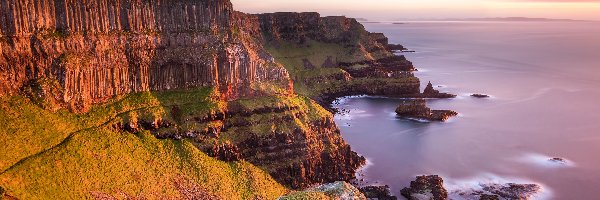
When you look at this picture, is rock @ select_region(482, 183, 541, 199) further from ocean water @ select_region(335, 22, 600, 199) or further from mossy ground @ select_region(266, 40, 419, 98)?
mossy ground @ select_region(266, 40, 419, 98)

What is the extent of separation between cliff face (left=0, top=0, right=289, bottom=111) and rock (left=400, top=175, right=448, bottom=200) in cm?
2828

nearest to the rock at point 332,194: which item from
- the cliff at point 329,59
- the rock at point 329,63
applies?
the cliff at point 329,59

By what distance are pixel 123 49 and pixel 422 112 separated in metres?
89.1

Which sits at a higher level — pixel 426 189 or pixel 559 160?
pixel 559 160

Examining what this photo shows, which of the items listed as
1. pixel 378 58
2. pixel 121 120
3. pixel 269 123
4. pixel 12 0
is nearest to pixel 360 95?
pixel 378 58

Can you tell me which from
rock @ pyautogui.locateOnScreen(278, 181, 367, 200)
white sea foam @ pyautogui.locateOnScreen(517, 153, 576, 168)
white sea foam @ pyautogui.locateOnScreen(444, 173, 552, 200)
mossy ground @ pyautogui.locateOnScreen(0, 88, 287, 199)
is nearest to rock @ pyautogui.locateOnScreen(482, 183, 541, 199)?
white sea foam @ pyautogui.locateOnScreen(444, 173, 552, 200)

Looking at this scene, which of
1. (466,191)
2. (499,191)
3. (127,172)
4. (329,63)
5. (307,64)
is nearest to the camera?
(127,172)

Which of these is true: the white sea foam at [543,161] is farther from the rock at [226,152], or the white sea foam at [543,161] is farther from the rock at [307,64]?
the rock at [307,64]

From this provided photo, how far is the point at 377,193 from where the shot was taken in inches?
3250

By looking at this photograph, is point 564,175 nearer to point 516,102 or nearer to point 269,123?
point 269,123

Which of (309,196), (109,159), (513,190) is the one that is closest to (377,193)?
(513,190)

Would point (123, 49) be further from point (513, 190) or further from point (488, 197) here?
point (513, 190)

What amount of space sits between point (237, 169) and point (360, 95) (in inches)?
4072

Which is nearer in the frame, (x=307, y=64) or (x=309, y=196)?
(x=309, y=196)
